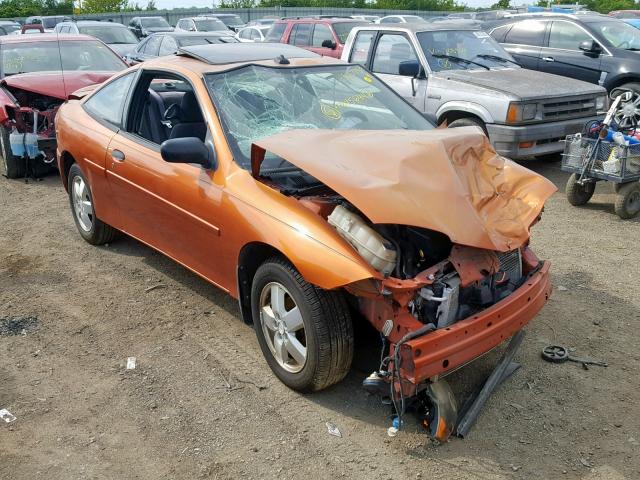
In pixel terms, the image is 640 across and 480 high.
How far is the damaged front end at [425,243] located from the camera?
311 cm

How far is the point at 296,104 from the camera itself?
4.47m

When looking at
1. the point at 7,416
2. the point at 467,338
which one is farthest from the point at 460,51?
the point at 7,416

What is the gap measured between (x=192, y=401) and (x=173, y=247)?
4.25 ft

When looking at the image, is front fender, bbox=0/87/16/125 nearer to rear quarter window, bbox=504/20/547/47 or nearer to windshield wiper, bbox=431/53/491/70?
windshield wiper, bbox=431/53/491/70

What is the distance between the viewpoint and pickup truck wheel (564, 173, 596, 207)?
709 centimetres

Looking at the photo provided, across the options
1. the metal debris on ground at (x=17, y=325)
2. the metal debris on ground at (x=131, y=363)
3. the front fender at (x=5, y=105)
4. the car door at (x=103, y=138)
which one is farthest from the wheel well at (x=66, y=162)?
the front fender at (x=5, y=105)

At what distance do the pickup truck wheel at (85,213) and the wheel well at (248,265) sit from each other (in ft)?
7.64

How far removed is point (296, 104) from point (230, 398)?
6.66 ft

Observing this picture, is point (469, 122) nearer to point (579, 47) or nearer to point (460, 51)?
point (460, 51)

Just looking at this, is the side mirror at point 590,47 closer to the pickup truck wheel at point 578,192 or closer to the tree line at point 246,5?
the pickup truck wheel at point 578,192

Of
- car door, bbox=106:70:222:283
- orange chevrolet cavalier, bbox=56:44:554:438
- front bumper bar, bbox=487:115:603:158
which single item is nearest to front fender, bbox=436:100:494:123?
front bumper bar, bbox=487:115:603:158

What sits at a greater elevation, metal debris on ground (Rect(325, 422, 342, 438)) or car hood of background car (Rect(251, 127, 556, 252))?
car hood of background car (Rect(251, 127, 556, 252))

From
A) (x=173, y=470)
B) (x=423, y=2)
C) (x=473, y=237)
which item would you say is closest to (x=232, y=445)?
(x=173, y=470)

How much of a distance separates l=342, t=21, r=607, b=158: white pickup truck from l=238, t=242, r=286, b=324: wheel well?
4.22 metres
